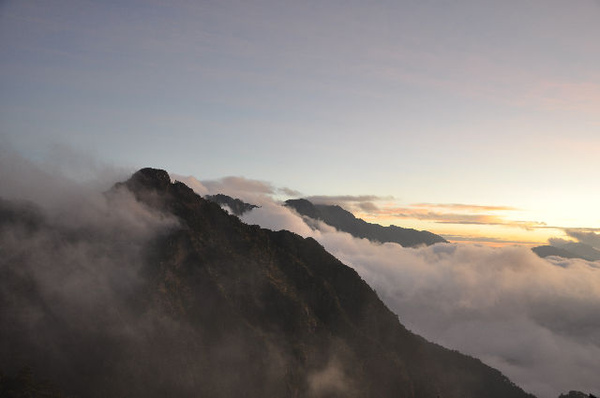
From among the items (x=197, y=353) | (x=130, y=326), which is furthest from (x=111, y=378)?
(x=197, y=353)

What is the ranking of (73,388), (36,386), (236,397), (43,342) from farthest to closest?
(236,397) → (43,342) → (73,388) → (36,386)

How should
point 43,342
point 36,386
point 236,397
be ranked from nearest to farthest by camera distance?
point 36,386 → point 43,342 → point 236,397

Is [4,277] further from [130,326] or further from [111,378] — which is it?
[111,378]

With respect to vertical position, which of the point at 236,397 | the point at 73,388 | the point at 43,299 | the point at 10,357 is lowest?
the point at 236,397

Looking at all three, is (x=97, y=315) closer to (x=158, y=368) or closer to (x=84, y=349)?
(x=84, y=349)

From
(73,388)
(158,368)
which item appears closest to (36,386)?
(73,388)

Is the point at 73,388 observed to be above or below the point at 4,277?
below

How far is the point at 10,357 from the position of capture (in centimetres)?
16550

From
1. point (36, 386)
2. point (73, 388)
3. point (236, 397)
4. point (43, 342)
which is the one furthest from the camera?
point (236, 397)

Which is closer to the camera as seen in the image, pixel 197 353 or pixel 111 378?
pixel 111 378

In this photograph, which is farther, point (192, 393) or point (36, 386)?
point (192, 393)

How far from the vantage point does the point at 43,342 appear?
178125 millimetres

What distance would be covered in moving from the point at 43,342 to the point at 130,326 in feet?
126

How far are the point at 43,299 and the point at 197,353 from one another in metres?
88.5
